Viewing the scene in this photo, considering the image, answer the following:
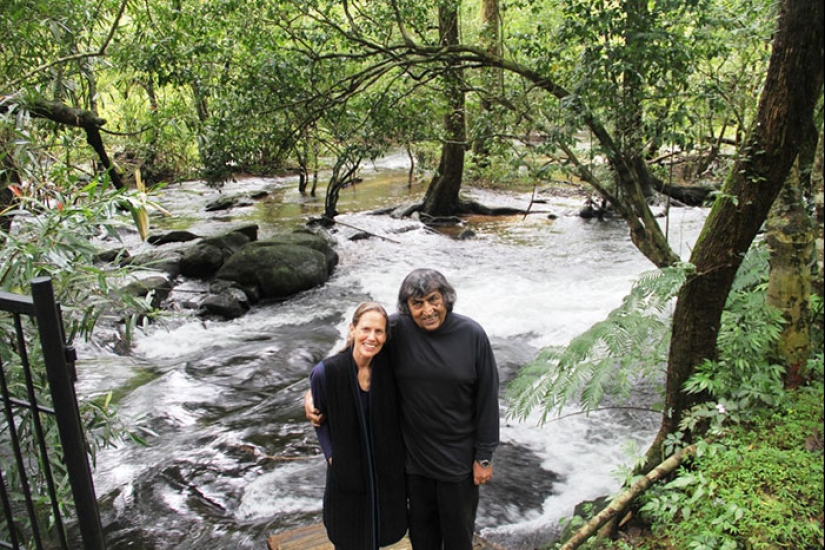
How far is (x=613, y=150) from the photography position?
20.3 ft

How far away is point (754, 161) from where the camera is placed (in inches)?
Result: 136

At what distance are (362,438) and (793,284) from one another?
3.06 metres

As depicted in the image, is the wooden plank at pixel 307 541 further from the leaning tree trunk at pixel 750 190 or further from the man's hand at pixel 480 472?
the leaning tree trunk at pixel 750 190

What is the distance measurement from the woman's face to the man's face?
18 cm

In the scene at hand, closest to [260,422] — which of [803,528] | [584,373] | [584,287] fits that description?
[584,373]

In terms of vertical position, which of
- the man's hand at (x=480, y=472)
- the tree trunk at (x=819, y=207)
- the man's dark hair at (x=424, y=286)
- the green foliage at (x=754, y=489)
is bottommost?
the green foliage at (x=754, y=489)

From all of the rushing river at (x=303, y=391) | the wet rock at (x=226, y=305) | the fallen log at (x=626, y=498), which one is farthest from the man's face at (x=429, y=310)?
the wet rock at (x=226, y=305)

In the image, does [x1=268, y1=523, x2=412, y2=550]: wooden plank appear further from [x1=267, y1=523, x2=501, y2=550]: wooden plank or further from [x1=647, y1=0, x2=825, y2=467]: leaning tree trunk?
[x1=647, y1=0, x2=825, y2=467]: leaning tree trunk

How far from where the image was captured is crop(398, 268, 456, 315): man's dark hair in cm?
302

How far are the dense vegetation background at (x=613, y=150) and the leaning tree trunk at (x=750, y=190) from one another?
0.01 meters

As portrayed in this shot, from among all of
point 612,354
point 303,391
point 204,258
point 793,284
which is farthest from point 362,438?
point 204,258

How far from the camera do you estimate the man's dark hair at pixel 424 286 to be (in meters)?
3.02

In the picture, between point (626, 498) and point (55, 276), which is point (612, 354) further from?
point (55, 276)

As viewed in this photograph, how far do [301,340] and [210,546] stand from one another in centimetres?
470
